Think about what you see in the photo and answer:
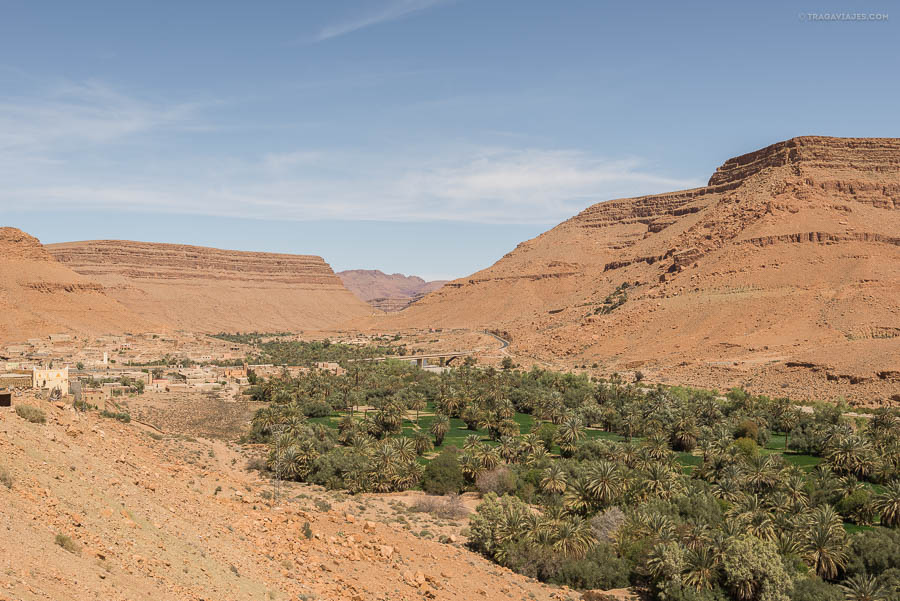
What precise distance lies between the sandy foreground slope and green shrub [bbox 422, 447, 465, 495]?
1359cm

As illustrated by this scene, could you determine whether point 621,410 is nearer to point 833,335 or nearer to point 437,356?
point 833,335

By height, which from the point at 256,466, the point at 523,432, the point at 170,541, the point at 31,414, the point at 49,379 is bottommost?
the point at 523,432

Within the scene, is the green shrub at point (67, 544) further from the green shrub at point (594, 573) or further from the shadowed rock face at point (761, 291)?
the shadowed rock face at point (761, 291)

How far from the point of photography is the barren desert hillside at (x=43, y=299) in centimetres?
11263

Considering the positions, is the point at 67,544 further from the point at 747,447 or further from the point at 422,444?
the point at 747,447

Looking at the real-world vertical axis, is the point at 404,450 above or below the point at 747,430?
above

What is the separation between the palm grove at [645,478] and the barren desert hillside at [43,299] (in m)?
59.9

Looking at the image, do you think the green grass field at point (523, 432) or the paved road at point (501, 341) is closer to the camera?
the green grass field at point (523, 432)

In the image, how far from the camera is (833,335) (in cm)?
8738

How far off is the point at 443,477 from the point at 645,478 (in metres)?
12.2

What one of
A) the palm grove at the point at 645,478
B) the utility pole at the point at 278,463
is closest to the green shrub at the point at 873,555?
the palm grove at the point at 645,478

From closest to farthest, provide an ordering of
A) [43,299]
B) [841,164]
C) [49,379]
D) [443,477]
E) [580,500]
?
[580,500]
[49,379]
[443,477]
[43,299]
[841,164]

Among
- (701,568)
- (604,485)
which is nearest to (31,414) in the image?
(701,568)

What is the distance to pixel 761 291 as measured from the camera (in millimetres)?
105625
